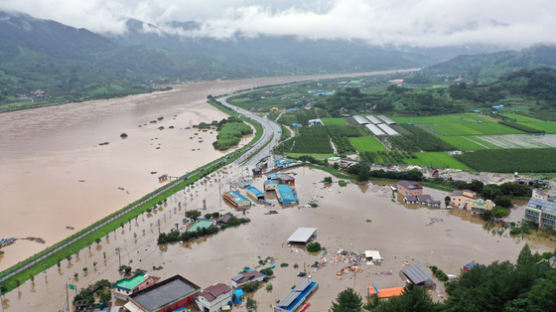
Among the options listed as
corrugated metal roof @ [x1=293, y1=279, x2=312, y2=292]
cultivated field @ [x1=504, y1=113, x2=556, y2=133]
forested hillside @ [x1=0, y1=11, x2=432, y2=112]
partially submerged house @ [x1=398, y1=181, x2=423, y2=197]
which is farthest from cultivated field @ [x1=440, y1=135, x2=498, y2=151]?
forested hillside @ [x1=0, y1=11, x2=432, y2=112]

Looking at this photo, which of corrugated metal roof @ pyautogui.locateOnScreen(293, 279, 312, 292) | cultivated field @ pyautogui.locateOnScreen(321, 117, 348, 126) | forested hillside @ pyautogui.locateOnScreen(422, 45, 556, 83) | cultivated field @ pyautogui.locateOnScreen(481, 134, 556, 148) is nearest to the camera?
corrugated metal roof @ pyautogui.locateOnScreen(293, 279, 312, 292)

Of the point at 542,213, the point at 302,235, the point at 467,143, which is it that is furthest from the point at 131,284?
the point at 467,143

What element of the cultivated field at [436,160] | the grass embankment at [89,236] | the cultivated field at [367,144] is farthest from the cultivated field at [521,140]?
the grass embankment at [89,236]

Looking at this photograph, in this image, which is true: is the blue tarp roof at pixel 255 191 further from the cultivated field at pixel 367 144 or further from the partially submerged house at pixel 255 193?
the cultivated field at pixel 367 144

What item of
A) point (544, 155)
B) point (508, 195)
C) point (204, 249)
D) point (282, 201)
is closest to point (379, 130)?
point (544, 155)

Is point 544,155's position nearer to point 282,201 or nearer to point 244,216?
point 282,201

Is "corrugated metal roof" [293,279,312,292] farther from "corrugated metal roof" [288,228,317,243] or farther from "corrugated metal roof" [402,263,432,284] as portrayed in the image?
"corrugated metal roof" [402,263,432,284]
